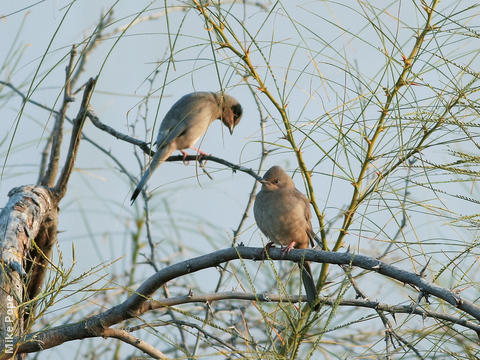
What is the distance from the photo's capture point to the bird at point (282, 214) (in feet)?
16.8

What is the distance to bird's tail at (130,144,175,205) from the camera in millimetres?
6031

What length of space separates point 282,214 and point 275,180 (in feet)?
1.43

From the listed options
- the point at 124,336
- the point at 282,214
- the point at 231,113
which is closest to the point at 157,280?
the point at 124,336

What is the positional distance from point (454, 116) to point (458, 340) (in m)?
1.08

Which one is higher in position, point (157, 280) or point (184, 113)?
point (184, 113)

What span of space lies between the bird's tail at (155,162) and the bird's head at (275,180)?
45.0 inches

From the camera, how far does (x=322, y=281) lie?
361 centimetres

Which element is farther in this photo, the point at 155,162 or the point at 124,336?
the point at 155,162

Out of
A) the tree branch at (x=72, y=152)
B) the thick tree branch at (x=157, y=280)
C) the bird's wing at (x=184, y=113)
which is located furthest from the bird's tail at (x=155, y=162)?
the thick tree branch at (x=157, y=280)

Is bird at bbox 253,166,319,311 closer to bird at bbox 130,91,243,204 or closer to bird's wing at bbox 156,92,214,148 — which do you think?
bird at bbox 130,91,243,204

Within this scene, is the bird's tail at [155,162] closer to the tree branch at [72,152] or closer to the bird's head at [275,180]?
the tree branch at [72,152]

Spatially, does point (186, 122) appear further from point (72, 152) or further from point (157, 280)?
point (157, 280)

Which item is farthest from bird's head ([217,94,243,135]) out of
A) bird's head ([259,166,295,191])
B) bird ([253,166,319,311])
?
bird ([253,166,319,311])

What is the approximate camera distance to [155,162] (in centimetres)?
668
